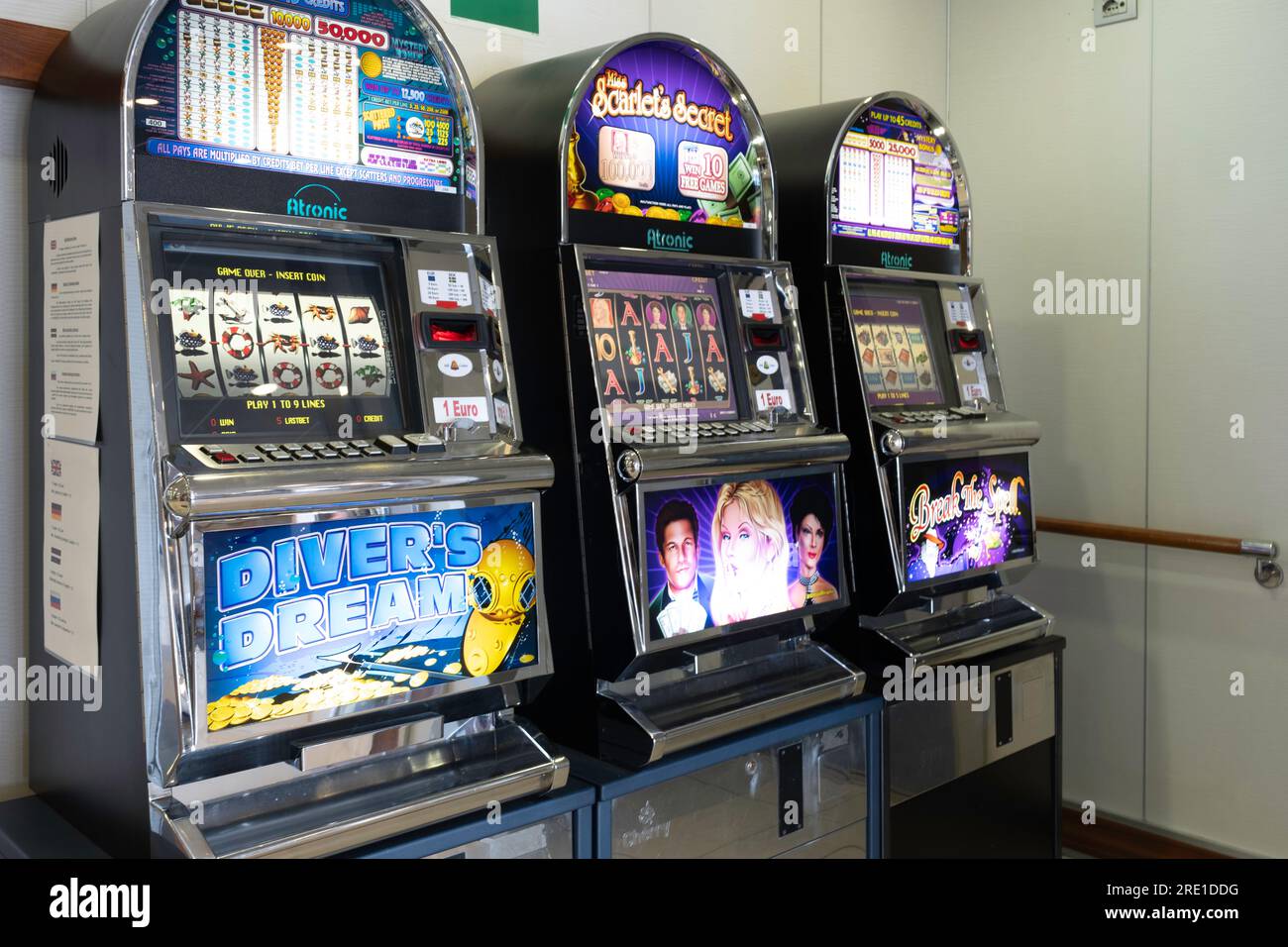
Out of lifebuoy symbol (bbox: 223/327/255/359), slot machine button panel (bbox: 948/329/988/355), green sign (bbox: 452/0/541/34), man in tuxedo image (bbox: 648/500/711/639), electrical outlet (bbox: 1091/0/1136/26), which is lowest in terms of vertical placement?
man in tuxedo image (bbox: 648/500/711/639)

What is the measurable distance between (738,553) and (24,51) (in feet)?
5.87

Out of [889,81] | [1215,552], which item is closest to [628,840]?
[1215,552]

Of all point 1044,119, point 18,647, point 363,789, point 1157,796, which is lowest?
point 1157,796

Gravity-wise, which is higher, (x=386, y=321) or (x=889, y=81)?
(x=889, y=81)

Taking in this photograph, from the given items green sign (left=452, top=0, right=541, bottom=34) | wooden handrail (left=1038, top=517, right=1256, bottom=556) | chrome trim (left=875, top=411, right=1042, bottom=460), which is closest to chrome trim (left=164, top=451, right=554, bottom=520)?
chrome trim (left=875, top=411, right=1042, bottom=460)

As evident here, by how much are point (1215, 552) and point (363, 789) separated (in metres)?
3.03

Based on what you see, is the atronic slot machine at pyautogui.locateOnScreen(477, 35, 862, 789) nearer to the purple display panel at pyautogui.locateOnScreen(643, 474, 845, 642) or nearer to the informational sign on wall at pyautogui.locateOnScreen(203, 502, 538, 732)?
the purple display panel at pyautogui.locateOnScreen(643, 474, 845, 642)

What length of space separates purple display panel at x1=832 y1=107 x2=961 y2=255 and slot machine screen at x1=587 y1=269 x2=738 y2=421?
0.67m

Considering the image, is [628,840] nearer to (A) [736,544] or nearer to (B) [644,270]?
(A) [736,544]

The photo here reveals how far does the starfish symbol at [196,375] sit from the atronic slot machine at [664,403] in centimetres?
80

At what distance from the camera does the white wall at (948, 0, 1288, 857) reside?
372 centimetres

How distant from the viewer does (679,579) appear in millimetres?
2477

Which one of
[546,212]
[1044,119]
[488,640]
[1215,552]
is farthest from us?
[1044,119]
